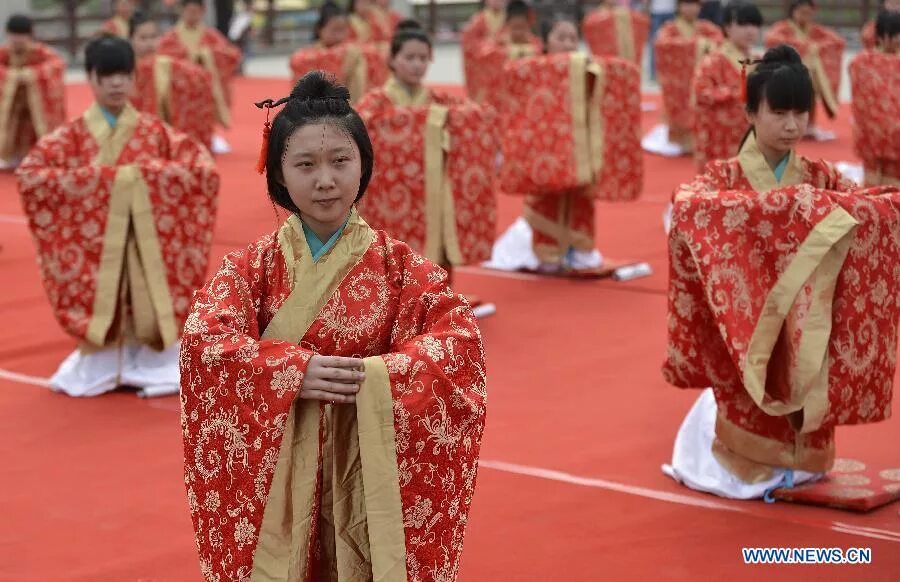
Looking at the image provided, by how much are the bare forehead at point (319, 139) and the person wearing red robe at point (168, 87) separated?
7987 millimetres

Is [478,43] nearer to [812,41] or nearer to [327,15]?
[327,15]

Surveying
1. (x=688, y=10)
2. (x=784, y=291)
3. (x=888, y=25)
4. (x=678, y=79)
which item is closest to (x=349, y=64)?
(x=678, y=79)

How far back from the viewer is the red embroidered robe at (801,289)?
4043mm

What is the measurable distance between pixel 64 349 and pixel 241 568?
3653mm

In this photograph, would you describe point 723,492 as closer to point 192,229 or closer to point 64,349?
point 192,229

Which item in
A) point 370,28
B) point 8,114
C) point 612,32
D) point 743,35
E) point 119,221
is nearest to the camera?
point 119,221

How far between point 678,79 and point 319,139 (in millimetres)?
9483

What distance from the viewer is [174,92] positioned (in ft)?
35.5

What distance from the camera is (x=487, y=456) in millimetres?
4793

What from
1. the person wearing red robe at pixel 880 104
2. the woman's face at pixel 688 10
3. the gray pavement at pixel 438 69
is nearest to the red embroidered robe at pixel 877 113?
the person wearing red robe at pixel 880 104

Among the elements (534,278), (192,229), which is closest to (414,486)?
(192,229)

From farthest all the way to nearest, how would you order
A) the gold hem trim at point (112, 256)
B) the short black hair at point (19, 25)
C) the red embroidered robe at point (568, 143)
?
the short black hair at point (19, 25), the red embroidered robe at point (568, 143), the gold hem trim at point (112, 256)

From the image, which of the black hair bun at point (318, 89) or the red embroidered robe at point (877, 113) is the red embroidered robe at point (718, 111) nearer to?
the red embroidered robe at point (877, 113)

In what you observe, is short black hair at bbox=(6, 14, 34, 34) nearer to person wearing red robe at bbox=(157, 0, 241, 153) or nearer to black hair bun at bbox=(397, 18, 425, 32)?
person wearing red robe at bbox=(157, 0, 241, 153)
